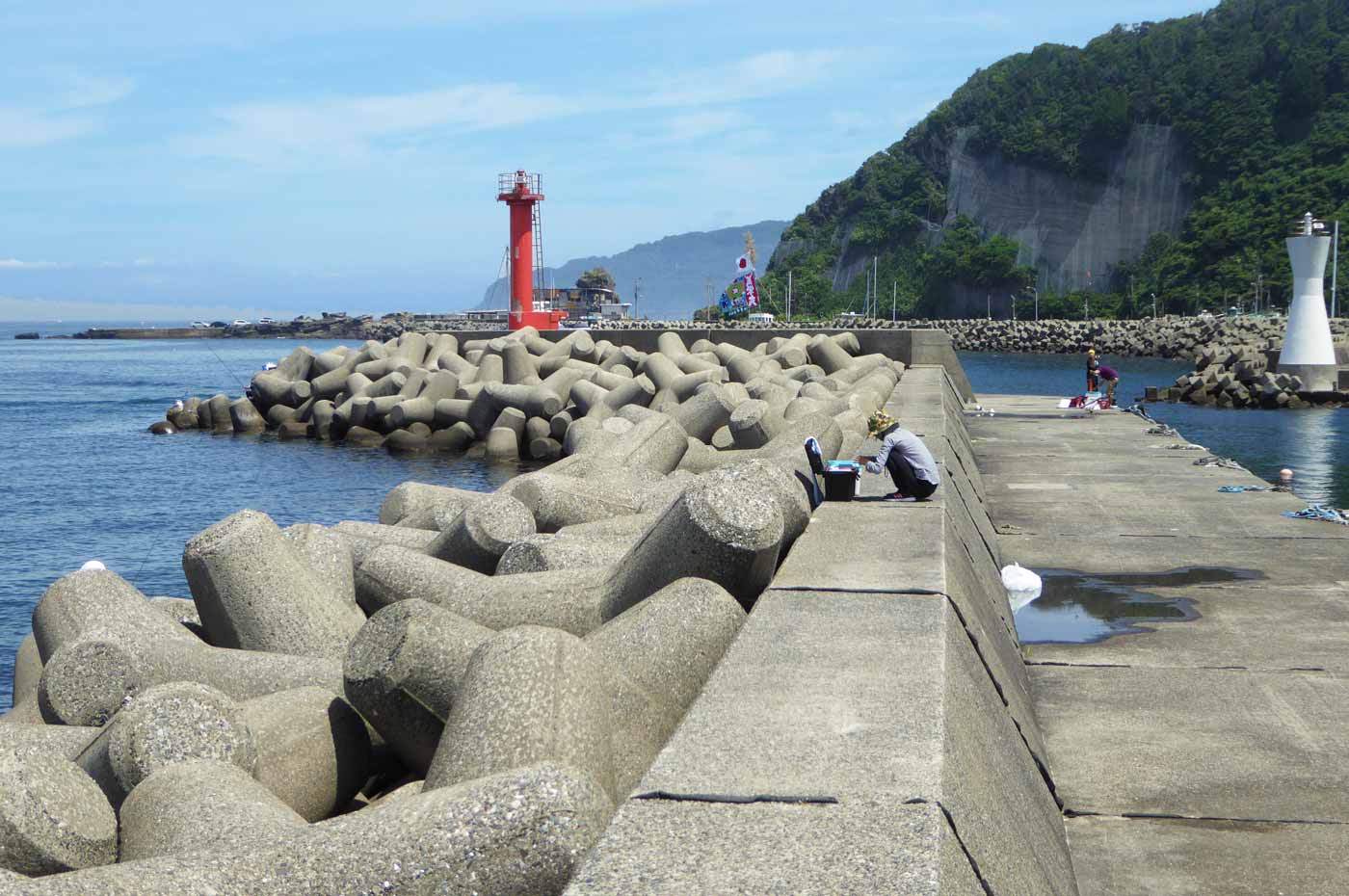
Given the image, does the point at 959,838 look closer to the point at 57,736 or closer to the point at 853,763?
the point at 853,763

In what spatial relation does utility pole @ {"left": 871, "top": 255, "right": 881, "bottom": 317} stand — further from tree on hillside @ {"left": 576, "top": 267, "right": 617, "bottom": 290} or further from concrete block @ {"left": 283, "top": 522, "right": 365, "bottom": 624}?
concrete block @ {"left": 283, "top": 522, "right": 365, "bottom": 624}

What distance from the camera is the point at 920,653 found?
3781mm

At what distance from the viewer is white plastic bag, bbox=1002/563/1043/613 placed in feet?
25.1

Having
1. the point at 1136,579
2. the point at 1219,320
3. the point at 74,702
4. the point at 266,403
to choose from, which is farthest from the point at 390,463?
the point at 1219,320

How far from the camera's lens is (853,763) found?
2.88 meters

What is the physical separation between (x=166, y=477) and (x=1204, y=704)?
1848 centimetres

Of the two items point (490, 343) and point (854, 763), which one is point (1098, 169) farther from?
point (854, 763)

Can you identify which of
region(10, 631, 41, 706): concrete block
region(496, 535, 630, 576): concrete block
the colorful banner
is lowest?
region(10, 631, 41, 706): concrete block

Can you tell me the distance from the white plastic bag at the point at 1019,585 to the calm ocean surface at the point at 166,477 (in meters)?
6.28

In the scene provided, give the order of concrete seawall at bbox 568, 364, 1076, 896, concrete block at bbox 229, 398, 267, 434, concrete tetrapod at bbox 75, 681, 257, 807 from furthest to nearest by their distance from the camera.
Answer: concrete block at bbox 229, 398, 267, 434
concrete tetrapod at bbox 75, 681, 257, 807
concrete seawall at bbox 568, 364, 1076, 896

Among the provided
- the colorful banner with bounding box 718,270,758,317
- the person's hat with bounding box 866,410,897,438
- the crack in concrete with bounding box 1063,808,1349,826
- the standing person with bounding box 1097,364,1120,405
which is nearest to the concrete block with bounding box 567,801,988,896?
the crack in concrete with bounding box 1063,808,1349,826

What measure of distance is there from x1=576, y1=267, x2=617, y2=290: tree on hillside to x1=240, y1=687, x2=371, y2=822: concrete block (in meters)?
128

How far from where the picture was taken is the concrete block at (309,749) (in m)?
4.00

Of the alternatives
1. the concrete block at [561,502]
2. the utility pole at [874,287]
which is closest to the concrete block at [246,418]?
the concrete block at [561,502]
